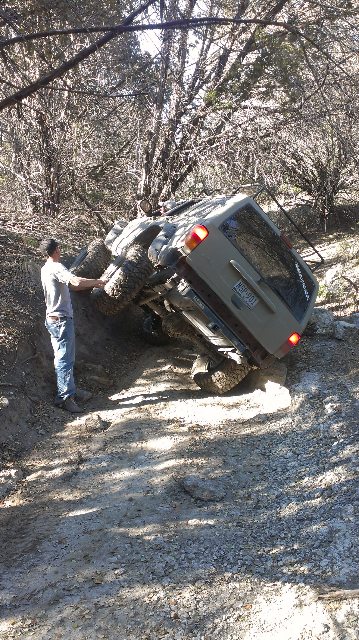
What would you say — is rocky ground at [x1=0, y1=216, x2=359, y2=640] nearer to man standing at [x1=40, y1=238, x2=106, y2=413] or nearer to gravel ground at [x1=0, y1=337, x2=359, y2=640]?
gravel ground at [x1=0, y1=337, x2=359, y2=640]

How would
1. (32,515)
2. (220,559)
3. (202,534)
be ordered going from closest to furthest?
(220,559), (202,534), (32,515)

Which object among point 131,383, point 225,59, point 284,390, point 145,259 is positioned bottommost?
point 284,390

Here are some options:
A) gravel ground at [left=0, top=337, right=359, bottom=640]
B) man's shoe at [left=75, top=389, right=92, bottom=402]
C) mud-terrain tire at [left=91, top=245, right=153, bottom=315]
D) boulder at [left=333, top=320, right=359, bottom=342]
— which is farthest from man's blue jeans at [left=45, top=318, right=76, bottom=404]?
boulder at [left=333, top=320, right=359, bottom=342]

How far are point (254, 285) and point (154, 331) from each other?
95.4 inches

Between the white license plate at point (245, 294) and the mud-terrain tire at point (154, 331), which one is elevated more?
the white license plate at point (245, 294)

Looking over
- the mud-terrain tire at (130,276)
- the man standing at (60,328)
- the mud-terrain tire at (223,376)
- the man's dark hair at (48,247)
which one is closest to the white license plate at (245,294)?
the mud-terrain tire at (223,376)

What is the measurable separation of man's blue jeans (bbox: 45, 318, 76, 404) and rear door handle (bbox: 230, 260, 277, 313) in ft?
Result: 6.21

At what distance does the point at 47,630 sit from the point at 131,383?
3702mm

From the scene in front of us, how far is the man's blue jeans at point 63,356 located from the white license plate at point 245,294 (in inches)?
72.4

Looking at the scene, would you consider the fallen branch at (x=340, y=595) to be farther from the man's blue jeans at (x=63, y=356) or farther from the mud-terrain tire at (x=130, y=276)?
the mud-terrain tire at (x=130, y=276)

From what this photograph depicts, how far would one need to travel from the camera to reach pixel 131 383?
6.35 meters

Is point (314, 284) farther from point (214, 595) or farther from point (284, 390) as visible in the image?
point (214, 595)

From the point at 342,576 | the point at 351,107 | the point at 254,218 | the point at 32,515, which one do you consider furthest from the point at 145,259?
the point at 351,107

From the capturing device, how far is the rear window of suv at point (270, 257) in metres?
5.27
